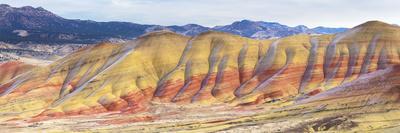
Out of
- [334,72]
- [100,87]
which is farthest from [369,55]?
[100,87]

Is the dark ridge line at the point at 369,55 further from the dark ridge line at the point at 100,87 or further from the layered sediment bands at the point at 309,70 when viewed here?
the dark ridge line at the point at 100,87

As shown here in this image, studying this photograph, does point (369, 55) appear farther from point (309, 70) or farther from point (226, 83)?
point (226, 83)

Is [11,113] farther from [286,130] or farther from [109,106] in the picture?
[286,130]

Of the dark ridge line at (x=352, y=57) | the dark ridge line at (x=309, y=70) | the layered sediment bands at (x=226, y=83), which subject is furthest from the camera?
the dark ridge line at (x=352, y=57)

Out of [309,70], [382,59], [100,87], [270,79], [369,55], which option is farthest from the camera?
[100,87]

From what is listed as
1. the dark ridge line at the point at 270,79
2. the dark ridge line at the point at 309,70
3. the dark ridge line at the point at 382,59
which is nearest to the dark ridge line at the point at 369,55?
the dark ridge line at the point at 382,59

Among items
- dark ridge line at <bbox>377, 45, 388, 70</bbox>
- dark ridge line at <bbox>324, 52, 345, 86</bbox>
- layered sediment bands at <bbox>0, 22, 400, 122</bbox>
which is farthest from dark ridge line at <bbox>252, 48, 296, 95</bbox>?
dark ridge line at <bbox>377, 45, 388, 70</bbox>

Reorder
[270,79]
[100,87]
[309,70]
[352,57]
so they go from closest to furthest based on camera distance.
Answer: [270,79], [309,70], [100,87], [352,57]

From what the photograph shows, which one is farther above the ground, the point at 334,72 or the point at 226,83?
the point at 334,72

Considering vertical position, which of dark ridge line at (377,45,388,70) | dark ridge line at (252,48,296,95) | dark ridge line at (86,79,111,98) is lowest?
dark ridge line at (86,79,111,98)

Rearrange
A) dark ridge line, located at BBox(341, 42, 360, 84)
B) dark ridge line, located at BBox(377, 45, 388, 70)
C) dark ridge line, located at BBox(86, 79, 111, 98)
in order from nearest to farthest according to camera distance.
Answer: dark ridge line, located at BBox(377, 45, 388, 70), dark ridge line, located at BBox(341, 42, 360, 84), dark ridge line, located at BBox(86, 79, 111, 98)

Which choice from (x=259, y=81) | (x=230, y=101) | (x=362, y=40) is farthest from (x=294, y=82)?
(x=362, y=40)

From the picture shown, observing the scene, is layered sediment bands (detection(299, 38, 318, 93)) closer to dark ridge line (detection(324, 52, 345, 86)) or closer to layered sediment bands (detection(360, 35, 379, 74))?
dark ridge line (detection(324, 52, 345, 86))
